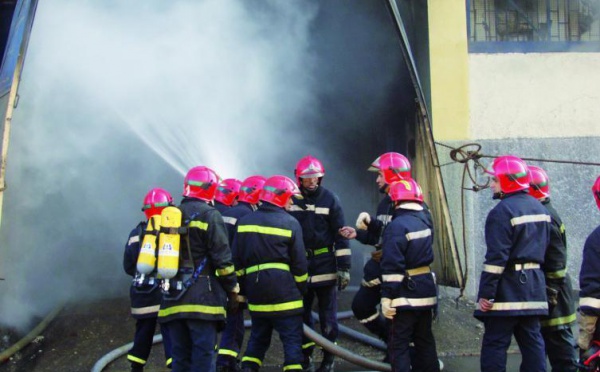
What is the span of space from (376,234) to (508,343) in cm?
155

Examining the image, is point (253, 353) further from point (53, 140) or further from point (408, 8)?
point (408, 8)

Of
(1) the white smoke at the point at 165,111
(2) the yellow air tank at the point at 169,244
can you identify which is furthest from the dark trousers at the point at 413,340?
(1) the white smoke at the point at 165,111

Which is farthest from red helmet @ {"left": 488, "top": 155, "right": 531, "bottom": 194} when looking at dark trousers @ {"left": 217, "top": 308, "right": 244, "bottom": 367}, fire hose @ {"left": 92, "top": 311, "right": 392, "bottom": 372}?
dark trousers @ {"left": 217, "top": 308, "right": 244, "bottom": 367}

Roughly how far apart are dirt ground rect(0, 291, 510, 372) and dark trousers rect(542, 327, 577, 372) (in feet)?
4.45

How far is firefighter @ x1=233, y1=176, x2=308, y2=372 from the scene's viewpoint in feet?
16.4

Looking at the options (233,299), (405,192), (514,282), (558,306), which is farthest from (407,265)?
(233,299)

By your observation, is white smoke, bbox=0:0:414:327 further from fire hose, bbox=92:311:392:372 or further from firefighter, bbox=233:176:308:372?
firefighter, bbox=233:176:308:372

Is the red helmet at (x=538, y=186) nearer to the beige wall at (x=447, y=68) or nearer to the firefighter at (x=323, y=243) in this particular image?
the firefighter at (x=323, y=243)

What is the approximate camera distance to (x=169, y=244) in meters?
4.62

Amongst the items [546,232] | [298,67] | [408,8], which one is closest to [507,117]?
[408,8]

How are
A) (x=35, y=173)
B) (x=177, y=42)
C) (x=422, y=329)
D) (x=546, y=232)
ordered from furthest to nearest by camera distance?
A: 1. (x=177, y=42)
2. (x=35, y=173)
3. (x=422, y=329)
4. (x=546, y=232)

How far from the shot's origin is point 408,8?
8.36 m

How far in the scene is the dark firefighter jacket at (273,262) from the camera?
4.99 meters

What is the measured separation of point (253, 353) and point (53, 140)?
443 centimetres
